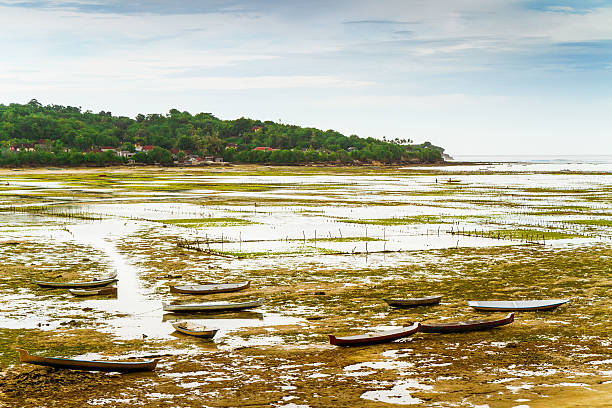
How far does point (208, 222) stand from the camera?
186 ft

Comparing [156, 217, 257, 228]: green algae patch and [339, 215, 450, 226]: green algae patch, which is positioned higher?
[156, 217, 257, 228]: green algae patch

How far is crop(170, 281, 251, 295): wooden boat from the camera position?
2927 cm

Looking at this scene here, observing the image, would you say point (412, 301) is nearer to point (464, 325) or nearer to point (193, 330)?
point (464, 325)

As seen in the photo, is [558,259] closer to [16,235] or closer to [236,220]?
[236,220]

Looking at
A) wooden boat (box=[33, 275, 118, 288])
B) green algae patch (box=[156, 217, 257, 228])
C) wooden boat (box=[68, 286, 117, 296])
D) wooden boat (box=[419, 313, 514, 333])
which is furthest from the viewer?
green algae patch (box=[156, 217, 257, 228])

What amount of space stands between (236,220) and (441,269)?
26498mm

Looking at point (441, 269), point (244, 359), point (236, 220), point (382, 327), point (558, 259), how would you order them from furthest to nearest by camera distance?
point (236, 220)
point (558, 259)
point (441, 269)
point (382, 327)
point (244, 359)

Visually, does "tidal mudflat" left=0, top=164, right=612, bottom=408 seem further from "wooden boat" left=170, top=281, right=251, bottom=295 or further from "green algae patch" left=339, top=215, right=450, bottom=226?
"wooden boat" left=170, top=281, right=251, bottom=295

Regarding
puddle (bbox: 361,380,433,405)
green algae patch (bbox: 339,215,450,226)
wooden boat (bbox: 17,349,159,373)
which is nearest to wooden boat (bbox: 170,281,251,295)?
wooden boat (bbox: 17,349,159,373)

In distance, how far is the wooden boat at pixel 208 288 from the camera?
96.0 feet

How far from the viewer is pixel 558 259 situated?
38.0 metres

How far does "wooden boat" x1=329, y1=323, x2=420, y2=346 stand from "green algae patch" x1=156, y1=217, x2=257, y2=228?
33.5m

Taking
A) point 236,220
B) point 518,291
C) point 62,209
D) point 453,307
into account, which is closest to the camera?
point 453,307

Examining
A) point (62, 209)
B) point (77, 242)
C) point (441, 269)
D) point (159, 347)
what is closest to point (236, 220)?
point (77, 242)
